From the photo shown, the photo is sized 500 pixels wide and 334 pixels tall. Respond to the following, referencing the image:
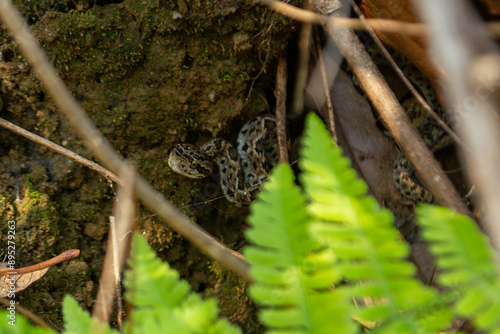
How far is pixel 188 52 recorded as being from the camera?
11.8 feet

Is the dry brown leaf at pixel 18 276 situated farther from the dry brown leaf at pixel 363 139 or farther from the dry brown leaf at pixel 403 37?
the dry brown leaf at pixel 403 37

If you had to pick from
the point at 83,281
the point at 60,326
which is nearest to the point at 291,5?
the point at 83,281

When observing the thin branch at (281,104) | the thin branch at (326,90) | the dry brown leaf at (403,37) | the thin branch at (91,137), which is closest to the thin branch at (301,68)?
the thin branch at (326,90)

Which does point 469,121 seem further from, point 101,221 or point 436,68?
point 101,221

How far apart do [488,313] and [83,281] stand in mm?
3055

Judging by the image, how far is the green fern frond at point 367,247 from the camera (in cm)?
119

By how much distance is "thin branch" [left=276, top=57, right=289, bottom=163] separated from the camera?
12.1ft

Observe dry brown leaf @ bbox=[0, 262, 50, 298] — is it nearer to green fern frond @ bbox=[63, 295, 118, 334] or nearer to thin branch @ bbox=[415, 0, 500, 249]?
green fern frond @ bbox=[63, 295, 118, 334]

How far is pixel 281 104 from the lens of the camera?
375 centimetres

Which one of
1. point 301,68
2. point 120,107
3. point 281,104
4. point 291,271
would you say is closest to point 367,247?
point 291,271

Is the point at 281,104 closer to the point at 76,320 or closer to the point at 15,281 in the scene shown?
the point at 15,281

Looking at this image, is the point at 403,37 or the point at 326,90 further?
the point at 326,90

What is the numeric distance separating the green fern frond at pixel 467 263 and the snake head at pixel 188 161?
107 inches

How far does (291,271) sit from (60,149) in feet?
7.53
